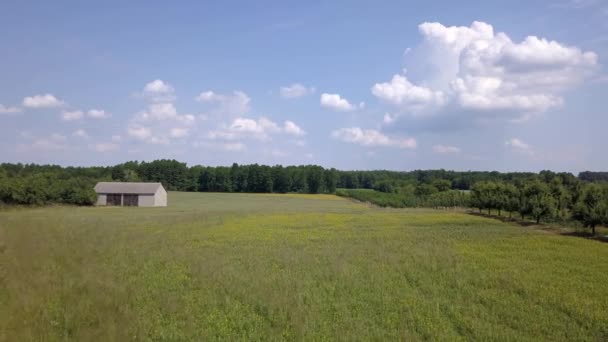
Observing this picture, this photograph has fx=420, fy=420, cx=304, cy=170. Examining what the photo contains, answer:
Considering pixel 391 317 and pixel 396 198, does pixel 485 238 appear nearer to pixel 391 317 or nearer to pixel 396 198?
pixel 391 317

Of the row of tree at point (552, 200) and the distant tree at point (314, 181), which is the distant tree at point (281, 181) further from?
the row of tree at point (552, 200)

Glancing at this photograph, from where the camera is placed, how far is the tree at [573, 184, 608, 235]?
35844mm

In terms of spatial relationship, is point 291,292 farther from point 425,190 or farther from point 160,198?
point 425,190

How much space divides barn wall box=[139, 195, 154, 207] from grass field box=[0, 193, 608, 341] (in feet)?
174

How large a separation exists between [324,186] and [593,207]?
11337 cm

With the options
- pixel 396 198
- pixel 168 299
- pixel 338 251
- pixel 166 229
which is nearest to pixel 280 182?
pixel 396 198

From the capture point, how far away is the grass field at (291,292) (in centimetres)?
1091

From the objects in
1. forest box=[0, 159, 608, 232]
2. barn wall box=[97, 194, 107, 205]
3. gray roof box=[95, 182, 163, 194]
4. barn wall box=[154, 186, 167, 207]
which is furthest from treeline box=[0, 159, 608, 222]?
barn wall box=[154, 186, 167, 207]

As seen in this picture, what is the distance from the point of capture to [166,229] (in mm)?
33781

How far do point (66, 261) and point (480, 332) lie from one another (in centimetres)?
1565

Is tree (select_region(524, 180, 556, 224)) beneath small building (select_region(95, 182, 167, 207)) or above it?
above

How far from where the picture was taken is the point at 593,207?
3728cm

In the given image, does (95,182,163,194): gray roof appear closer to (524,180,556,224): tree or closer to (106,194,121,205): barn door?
(106,194,121,205): barn door

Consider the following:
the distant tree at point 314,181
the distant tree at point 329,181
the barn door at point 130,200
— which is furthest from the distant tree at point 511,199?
the distant tree at point 329,181
